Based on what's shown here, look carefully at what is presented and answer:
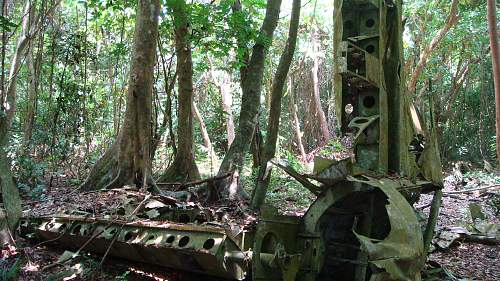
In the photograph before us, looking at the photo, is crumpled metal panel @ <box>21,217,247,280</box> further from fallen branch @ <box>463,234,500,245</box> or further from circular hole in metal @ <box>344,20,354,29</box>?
fallen branch @ <box>463,234,500,245</box>

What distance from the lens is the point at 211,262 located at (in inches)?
204

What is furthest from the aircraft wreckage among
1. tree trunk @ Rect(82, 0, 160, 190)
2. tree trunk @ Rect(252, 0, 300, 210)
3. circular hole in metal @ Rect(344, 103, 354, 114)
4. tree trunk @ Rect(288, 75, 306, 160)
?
tree trunk @ Rect(288, 75, 306, 160)

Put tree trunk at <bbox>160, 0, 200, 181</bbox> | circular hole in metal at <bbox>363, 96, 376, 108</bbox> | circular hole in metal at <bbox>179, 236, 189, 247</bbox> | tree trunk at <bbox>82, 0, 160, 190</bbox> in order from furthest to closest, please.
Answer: tree trunk at <bbox>160, 0, 200, 181</bbox> < tree trunk at <bbox>82, 0, 160, 190</bbox> < circular hole in metal at <bbox>363, 96, 376, 108</bbox> < circular hole in metal at <bbox>179, 236, 189, 247</bbox>

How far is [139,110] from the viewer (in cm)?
941

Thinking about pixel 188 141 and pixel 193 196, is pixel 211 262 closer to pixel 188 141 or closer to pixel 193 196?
pixel 193 196

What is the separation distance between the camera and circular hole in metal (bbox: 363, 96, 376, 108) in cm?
625

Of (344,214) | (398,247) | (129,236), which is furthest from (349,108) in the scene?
(129,236)

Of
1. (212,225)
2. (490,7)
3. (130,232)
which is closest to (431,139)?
(212,225)

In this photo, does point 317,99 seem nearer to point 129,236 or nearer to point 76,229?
point 76,229

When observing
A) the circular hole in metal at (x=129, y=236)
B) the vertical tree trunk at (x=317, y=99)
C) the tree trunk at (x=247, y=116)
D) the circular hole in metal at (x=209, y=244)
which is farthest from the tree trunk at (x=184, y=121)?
the vertical tree trunk at (x=317, y=99)

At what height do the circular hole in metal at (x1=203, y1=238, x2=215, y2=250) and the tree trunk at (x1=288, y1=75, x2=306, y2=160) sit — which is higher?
the tree trunk at (x1=288, y1=75, x2=306, y2=160)

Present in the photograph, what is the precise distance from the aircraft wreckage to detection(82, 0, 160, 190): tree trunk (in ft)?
8.44

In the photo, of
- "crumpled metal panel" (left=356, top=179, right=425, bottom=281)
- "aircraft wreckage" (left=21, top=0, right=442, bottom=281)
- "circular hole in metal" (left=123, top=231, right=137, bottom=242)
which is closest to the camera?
"crumpled metal panel" (left=356, top=179, right=425, bottom=281)

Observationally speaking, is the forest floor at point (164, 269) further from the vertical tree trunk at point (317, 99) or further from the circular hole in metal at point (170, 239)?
the vertical tree trunk at point (317, 99)
